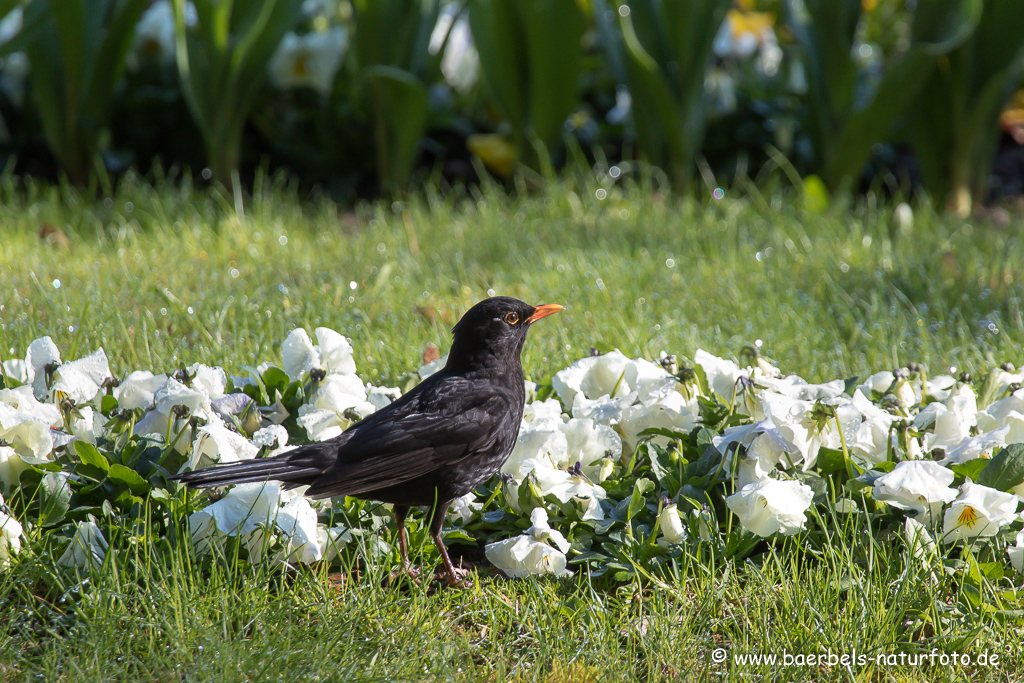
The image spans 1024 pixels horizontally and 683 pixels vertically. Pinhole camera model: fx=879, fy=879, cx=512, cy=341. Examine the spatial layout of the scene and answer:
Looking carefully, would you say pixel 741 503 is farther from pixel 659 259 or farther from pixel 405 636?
pixel 659 259

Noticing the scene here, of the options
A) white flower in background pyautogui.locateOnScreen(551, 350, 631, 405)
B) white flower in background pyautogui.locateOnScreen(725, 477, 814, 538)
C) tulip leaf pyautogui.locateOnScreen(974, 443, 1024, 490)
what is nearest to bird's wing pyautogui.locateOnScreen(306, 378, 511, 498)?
white flower in background pyautogui.locateOnScreen(551, 350, 631, 405)

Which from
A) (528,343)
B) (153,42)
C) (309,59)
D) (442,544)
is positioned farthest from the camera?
(153,42)

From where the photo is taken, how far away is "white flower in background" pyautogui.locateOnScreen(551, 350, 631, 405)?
2168 millimetres

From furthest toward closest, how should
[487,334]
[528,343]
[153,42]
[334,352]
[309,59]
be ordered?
[153,42], [309,59], [528,343], [334,352], [487,334]

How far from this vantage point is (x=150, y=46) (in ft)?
16.1

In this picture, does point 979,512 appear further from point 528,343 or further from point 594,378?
point 528,343

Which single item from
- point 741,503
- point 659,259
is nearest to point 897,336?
point 659,259

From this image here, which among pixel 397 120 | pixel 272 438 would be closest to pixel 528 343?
pixel 272 438

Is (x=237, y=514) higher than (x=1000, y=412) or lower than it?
higher

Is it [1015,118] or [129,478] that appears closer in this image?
[129,478]

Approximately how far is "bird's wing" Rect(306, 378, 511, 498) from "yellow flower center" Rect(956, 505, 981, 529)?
906mm

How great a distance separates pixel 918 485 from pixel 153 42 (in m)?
4.68

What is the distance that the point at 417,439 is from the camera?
169cm

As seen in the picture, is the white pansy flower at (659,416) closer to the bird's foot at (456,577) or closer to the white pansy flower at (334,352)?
the bird's foot at (456,577)
